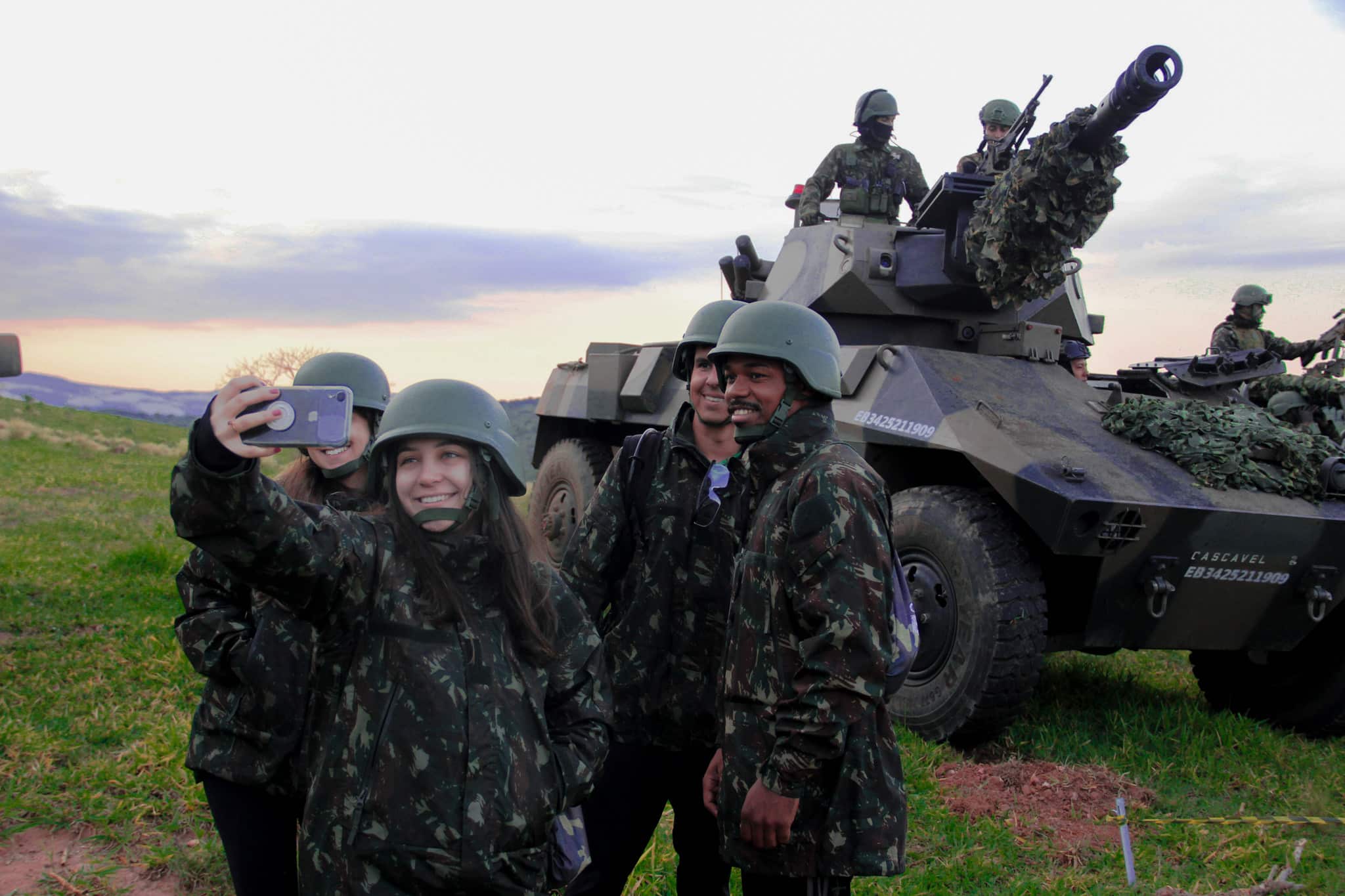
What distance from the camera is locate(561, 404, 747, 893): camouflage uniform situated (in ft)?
9.64

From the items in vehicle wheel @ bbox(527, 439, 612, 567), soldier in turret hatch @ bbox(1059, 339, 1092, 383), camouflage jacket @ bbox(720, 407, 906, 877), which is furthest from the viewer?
vehicle wheel @ bbox(527, 439, 612, 567)

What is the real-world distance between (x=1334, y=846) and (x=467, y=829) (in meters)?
3.95

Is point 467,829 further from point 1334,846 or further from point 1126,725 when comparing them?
point 1126,725

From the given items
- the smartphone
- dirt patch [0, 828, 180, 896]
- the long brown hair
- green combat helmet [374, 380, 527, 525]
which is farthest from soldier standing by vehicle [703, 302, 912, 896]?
dirt patch [0, 828, 180, 896]

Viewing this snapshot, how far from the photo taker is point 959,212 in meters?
6.45

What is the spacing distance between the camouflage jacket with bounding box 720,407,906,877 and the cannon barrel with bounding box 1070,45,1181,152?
3167 millimetres

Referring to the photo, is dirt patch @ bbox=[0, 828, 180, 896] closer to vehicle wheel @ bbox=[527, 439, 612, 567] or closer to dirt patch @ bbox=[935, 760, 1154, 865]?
dirt patch @ bbox=[935, 760, 1154, 865]

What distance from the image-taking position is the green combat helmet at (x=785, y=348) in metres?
2.62

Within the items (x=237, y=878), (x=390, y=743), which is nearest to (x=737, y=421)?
(x=390, y=743)

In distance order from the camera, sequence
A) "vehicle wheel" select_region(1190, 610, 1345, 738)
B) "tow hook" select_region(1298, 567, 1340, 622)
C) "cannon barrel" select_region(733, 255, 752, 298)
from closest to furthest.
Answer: "tow hook" select_region(1298, 567, 1340, 622) < "vehicle wheel" select_region(1190, 610, 1345, 738) < "cannon barrel" select_region(733, 255, 752, 298)

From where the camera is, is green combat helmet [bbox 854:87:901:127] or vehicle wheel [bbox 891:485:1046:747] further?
green combat helmet [bbox 854:87:901:127]

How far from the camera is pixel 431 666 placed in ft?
6.75

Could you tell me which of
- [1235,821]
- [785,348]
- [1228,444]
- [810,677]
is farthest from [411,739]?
[1228,444]

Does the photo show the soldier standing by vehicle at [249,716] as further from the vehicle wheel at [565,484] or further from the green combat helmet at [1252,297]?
the green combat helmet at [1252,297]
